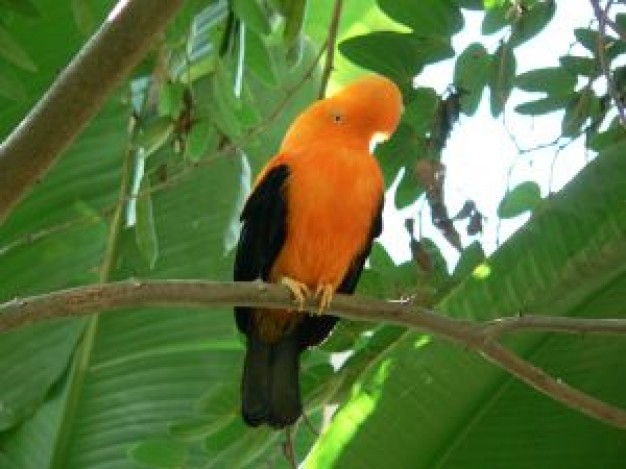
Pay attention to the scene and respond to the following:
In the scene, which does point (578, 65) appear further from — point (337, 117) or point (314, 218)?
point (314, 218)

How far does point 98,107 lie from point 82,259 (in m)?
1.43

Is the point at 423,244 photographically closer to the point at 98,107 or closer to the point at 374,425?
the point at 374,425

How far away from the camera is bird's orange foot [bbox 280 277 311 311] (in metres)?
2.45

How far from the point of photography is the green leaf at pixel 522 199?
273cm

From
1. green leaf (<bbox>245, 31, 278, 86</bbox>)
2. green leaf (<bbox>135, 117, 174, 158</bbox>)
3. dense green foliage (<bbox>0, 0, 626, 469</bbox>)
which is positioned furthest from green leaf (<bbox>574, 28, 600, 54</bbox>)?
green leaf (<bbox>135, 117, 174, 158</bbox>)

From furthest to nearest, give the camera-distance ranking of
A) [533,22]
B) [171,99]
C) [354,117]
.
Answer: [354,117], [533,22], [171,99]

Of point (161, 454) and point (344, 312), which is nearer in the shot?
point (344, 312)

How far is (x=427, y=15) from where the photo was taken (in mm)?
2510

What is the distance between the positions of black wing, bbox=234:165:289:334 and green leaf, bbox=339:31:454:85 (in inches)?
13.8

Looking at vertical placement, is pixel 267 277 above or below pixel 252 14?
below

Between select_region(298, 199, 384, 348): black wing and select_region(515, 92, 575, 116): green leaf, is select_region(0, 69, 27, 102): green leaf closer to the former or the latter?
select_region(298, 199, 384, 348): black wing

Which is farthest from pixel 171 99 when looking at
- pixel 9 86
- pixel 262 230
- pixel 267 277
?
pixel 267 277

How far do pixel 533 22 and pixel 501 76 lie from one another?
0.51 ft

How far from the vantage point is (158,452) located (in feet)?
8.30
